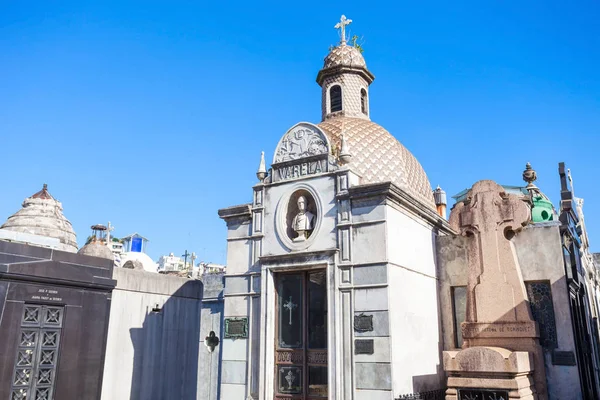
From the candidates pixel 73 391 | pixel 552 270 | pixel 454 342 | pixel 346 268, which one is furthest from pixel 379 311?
pixel 73 391

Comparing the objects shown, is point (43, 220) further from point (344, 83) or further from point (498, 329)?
point (498, 329)

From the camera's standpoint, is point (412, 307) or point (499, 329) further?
point (412, 307)

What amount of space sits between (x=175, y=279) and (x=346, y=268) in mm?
7792

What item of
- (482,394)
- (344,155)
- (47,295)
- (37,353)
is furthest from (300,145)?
(37,353)

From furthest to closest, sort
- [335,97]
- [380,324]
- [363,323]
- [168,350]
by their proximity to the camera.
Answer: [335,97] → [168,350] → [363,323] → [380,324]

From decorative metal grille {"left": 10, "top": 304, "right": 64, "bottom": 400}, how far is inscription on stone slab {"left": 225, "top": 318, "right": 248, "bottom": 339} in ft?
13.1

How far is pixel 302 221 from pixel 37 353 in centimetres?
680

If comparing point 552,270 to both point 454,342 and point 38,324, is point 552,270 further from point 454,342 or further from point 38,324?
point 38,324

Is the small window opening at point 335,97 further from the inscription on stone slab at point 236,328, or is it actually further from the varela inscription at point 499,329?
the varela inscription at point 499,329

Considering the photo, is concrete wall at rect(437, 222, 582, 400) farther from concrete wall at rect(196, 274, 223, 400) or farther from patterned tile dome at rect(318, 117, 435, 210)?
concrete wall at rect(196, 274, 223, 400)

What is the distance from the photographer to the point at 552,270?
469 inches

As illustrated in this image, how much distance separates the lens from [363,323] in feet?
36.5

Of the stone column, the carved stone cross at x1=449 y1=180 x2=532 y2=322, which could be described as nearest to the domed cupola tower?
the stone column

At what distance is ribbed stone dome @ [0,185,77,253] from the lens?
23.0 meters
